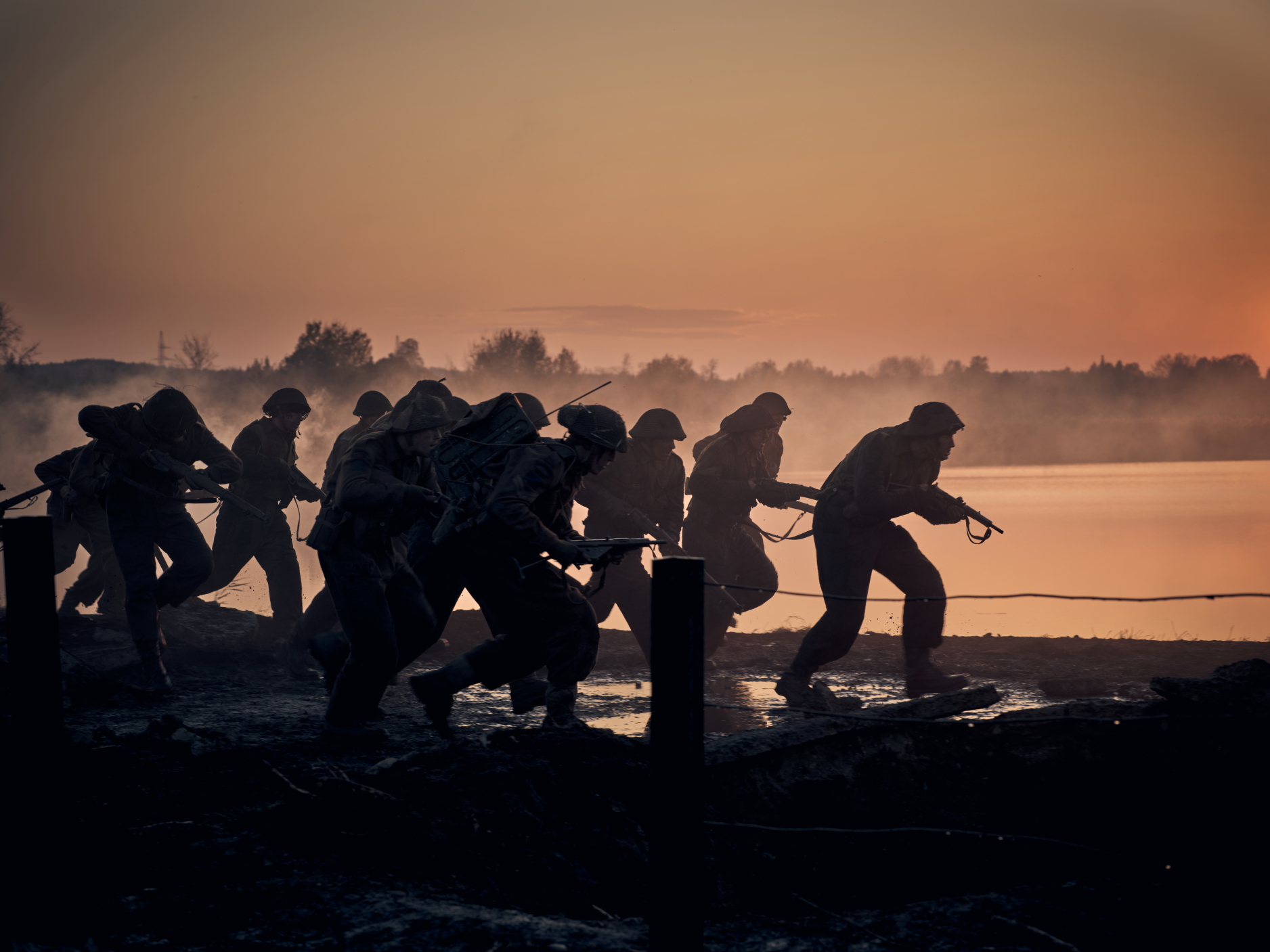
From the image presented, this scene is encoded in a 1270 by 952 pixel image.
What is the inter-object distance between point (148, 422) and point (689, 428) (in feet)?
166

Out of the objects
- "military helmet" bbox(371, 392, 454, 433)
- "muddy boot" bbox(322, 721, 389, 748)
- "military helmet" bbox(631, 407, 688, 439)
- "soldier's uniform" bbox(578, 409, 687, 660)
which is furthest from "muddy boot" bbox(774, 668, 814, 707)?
"military helmet" bbox(371, 392, 454, 433)

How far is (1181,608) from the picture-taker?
14.4 m

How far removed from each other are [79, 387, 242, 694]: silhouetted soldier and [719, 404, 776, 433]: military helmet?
156 inches

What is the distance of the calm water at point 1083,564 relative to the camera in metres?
12.8

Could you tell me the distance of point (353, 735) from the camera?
568 centimetres

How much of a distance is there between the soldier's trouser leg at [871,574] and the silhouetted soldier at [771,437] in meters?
1.51

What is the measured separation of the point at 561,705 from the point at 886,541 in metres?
2.75

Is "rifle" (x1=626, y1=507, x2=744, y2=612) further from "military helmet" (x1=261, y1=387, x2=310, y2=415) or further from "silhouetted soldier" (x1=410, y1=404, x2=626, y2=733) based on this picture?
"military helmet" (x1=261, y1=387, x2=310, y2=415)

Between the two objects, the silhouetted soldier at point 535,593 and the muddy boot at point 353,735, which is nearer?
the silhouetted soldier at point 535,593

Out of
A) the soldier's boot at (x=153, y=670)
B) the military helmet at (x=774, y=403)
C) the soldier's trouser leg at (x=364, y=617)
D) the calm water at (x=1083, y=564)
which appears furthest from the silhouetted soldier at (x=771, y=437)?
the soldier's boot at (x=153, y=670)

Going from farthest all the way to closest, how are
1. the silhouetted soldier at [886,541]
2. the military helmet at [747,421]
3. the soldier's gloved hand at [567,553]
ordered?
1. the military helmet at [747,421]
2. the silhouetted soldier at [886,541]
3. the soldier's gloved hand at [567,553]

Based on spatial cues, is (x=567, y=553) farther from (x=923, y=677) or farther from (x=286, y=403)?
(x=286, y=403)

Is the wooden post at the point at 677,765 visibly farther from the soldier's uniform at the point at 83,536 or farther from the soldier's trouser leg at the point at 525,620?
the soldier's uniform at the point at 83,536

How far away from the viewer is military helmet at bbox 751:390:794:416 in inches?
350
